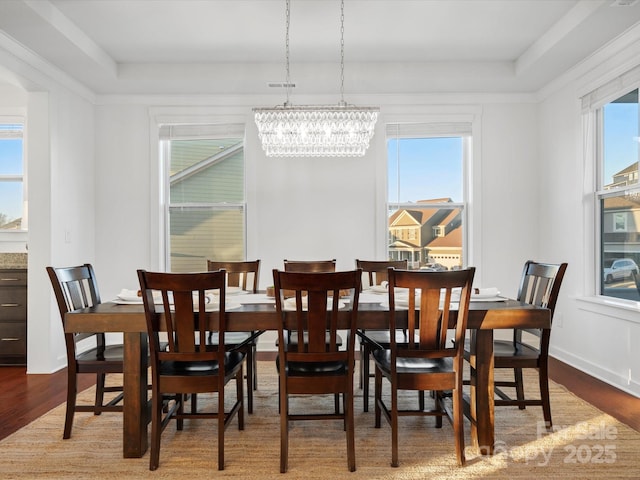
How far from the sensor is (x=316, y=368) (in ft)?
8.00

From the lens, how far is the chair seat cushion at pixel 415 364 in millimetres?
2398

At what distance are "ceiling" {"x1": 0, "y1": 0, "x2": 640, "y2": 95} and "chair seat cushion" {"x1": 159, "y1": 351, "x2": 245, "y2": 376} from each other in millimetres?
2468

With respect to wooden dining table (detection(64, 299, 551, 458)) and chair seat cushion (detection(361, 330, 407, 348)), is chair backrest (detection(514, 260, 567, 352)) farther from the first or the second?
chair seat cushion (detection(361, 330, 407, 348))

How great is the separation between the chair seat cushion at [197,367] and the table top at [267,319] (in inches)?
8.9

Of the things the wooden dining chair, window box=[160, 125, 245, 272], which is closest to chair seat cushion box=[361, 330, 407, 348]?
the wooden dining chair

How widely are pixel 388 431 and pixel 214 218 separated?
9.86 ft

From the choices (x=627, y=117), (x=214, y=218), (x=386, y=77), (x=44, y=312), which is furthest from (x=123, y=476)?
(x=627, y=117)

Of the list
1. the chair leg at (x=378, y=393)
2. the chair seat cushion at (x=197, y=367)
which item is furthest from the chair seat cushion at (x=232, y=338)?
the chair leg at (x=378, y=393)

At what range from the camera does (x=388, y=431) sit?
2.73m

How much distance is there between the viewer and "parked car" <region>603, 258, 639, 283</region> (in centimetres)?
362

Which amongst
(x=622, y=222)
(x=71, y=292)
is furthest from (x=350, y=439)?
(x=622, y=222)

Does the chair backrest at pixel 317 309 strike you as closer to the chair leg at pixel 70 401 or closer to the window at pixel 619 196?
the chair leg at pixel 70 401

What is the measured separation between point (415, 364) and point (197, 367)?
1144mm

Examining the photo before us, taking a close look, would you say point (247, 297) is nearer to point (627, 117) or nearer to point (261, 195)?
point (261, 195)
